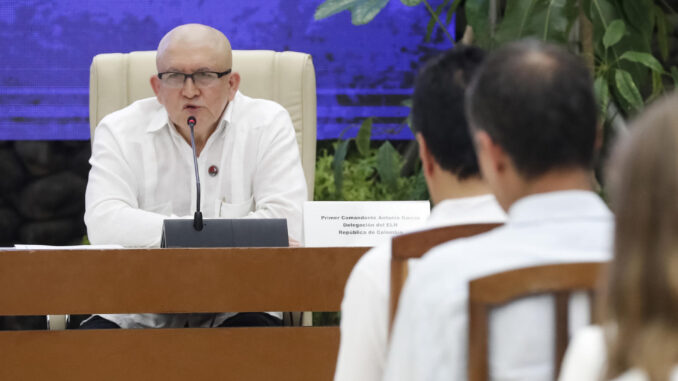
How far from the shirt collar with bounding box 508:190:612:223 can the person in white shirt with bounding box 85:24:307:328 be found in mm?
1764

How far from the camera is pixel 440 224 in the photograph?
44.4 inches

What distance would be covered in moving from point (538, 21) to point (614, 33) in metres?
0.26

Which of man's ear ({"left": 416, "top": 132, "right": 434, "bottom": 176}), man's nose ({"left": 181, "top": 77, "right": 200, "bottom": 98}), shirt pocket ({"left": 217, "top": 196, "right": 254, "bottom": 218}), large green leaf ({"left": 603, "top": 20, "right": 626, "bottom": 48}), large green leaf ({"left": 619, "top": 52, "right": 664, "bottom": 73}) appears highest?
large green leaf ({"left": 603, "top": 20, "right": 626, "bottom": 48})

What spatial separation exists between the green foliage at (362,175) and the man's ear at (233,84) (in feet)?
2.64

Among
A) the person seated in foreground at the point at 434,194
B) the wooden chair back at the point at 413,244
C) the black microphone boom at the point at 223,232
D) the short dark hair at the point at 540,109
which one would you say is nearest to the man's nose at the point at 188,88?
the black microphone boom at the point at 223,232

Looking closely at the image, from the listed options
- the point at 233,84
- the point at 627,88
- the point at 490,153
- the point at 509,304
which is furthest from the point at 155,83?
the point at 509,304

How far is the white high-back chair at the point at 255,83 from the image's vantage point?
2893mm

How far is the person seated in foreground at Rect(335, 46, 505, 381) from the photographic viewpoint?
1.09 meters

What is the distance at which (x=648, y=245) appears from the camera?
687mm

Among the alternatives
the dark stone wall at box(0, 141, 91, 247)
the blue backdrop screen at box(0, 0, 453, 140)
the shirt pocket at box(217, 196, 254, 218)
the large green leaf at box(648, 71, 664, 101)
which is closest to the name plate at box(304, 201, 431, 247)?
the shirt pocket at box(217, 196, 254, 218)

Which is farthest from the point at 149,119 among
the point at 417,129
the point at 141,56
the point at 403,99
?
the point at 417,129

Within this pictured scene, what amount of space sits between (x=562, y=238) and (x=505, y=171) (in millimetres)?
97

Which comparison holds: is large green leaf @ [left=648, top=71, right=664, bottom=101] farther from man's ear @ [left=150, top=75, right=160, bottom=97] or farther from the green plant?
man's ear @ [left=150, top=75, right=160, bottom=97]

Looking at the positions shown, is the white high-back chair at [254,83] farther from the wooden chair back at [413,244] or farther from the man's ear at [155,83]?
the wooden chair back at [413,244]
